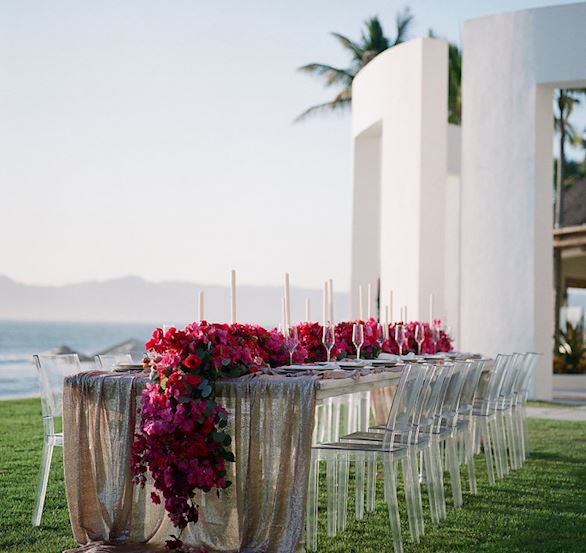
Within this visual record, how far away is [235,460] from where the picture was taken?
4535 mm

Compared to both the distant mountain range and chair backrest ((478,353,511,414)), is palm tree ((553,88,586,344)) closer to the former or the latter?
chair backrest ((478,353,511,414))

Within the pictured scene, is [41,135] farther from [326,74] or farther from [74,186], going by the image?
[326,74]

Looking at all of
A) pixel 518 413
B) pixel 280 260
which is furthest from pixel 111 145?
pixel 518 413

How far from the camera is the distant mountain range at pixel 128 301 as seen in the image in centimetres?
5075

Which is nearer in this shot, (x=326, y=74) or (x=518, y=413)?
(x=518, y=413)

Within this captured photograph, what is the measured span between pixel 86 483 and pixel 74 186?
4467cm

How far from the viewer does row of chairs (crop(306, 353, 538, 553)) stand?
16.0 feet

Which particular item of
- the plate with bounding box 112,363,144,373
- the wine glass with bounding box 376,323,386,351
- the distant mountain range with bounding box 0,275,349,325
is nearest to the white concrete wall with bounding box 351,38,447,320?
the wine glass with bounding box 376,323,386,351

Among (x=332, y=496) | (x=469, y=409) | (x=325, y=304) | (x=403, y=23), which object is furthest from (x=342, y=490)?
(x=403, y=23)

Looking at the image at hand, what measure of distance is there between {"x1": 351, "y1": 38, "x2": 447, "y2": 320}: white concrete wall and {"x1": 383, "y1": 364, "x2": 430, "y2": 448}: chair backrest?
7.80m

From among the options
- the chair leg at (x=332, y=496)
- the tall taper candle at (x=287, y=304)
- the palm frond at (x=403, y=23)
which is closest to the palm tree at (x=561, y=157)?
the palm frond at (x=403, y=23)

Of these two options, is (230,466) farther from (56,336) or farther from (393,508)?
(56,336)

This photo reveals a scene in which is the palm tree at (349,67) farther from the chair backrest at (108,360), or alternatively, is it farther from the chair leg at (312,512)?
the chair leg at (312,512)

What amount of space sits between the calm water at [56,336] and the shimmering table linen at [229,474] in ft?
120
